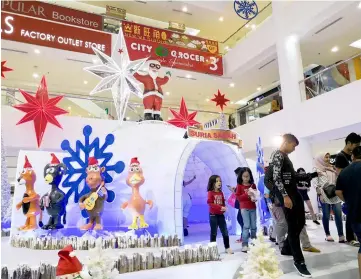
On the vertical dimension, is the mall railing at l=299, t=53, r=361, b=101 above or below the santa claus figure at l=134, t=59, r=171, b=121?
above

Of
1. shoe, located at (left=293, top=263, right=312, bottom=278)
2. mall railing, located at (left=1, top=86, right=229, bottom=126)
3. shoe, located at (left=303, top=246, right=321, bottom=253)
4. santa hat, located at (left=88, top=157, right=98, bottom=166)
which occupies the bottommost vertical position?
shoe, located at (left=293, top=263, right=312, bottom=278)

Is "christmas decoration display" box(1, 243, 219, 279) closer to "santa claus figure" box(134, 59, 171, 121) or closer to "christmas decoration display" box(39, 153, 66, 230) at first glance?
"christmas decoration display" box(39, 153, 66, 230)

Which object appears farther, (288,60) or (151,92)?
(288,60)

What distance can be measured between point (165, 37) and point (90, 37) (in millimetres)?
2879

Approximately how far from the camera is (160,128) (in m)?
6.27

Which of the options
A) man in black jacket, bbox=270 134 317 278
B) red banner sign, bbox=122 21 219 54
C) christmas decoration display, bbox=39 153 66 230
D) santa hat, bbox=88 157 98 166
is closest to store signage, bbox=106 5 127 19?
red banner sign, bbox=122 21 219 54

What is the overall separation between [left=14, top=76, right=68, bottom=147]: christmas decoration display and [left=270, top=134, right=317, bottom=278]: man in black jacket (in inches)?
253

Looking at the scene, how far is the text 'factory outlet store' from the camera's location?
976cm

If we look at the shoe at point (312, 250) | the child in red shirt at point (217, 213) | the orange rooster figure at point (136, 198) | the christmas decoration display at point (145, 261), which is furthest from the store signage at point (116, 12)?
the shoe at point (312, 250)

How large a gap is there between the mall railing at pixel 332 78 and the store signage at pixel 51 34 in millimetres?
6783

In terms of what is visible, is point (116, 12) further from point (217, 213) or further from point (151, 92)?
point (217, 213)

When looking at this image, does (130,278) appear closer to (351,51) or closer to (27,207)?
(27,207)

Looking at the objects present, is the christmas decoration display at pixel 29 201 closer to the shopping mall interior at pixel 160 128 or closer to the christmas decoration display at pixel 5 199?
the shopping mall interior at pixel 160 128

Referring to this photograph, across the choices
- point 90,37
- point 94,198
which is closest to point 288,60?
point 90,37
